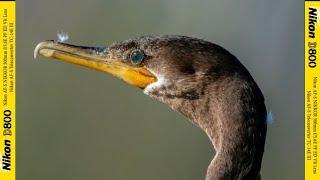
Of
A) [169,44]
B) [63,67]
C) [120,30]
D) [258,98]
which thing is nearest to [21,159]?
[63,67]

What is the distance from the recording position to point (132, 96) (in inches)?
89.1

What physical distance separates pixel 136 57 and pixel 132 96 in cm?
53

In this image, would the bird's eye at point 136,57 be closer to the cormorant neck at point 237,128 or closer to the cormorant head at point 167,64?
the cormorant head at point 167,64

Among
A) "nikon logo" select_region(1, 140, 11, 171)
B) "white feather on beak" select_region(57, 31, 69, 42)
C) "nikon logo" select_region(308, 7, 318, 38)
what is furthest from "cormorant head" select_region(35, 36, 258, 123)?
"nikon logo" select_region(308, 7, 318, 38)

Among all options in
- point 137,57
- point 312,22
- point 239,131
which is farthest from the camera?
point 312,22

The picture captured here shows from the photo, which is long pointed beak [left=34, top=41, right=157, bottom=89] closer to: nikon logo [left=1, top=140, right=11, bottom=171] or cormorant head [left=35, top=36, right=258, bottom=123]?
cormorant head [left=35, top=36, right=258, bottom=123]

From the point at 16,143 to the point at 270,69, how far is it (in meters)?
1.04

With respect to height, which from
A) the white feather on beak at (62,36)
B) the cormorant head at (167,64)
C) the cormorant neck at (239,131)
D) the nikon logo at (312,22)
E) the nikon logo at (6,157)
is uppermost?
the nikon logo at (312,22)

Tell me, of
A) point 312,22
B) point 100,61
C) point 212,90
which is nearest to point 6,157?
point 100,61

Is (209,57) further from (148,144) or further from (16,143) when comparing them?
(16,143)

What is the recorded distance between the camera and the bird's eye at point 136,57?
1737mm

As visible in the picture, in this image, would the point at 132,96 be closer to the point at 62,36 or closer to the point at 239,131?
the point at 62,36

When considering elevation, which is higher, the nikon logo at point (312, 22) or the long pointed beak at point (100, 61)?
the nikon logo at point (312, 22)

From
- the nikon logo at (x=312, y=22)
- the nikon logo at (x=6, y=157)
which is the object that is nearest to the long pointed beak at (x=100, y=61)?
the nikon logo at (x=6, y=157)
